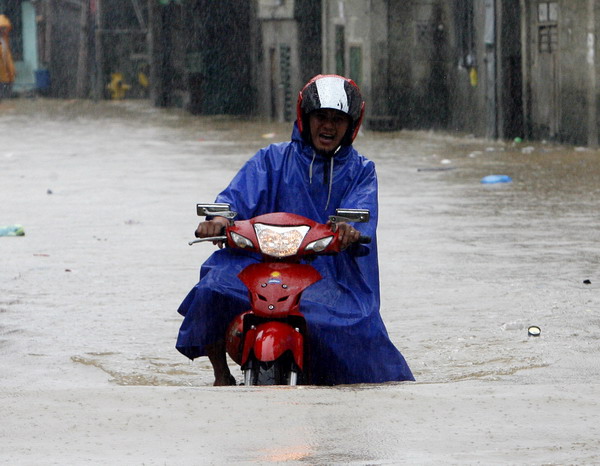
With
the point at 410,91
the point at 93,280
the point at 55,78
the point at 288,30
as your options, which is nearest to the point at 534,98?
the point at 410,91

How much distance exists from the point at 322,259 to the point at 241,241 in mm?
469

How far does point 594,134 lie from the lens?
19.2 m

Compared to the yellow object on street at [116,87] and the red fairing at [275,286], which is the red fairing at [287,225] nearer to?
the red fairing at [275,286]

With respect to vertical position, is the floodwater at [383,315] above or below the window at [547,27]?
below

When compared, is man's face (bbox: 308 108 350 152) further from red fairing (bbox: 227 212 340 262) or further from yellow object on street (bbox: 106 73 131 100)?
yellow object on street (bbox: 106 73 131 100)

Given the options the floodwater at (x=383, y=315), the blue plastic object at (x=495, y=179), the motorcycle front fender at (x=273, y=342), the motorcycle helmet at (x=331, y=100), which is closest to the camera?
the floodwater at (x=383, y=315)

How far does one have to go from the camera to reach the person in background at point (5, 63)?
43469mm

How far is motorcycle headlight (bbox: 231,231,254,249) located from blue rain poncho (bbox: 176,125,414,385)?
26 cm

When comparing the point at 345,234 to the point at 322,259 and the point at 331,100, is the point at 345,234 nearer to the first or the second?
the point at 322,259

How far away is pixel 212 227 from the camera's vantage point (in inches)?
193

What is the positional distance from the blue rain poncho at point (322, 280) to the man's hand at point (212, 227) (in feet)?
0.83

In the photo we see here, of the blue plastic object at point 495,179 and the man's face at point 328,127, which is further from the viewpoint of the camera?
the blue plastic object at point 495,179

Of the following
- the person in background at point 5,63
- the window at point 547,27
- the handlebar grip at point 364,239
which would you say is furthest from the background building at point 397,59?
the handlebar grip at point 364,239

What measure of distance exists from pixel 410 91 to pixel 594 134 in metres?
6.75
